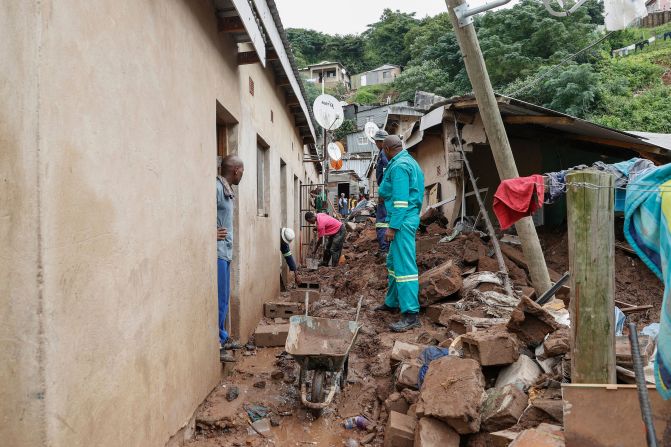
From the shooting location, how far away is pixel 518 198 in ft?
11.6

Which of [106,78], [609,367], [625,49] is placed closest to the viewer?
[106,78]

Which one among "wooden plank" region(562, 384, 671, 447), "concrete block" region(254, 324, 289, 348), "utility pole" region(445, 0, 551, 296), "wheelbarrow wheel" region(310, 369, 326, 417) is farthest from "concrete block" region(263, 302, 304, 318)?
"wooden plank" region(562, 384, 671, 447)

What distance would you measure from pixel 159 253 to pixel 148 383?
786 mm

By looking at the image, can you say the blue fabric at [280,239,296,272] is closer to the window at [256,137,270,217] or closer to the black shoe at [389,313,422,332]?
the window at [256,137,270,217]

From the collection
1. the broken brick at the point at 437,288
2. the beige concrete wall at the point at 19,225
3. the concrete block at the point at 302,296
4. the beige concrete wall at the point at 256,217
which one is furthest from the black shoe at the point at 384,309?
the beige concrete wall at the point at 19,225

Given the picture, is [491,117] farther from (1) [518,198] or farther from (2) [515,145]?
(2) [515,145]

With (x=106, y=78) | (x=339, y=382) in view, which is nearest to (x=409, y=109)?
(x=339, y=382)

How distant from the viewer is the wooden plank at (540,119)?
24.0 ft

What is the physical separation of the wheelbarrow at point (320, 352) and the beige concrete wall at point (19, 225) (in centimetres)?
225

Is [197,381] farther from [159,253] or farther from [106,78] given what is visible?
[106,78]

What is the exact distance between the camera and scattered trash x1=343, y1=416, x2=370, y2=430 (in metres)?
3.69

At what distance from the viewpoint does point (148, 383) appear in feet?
8.81

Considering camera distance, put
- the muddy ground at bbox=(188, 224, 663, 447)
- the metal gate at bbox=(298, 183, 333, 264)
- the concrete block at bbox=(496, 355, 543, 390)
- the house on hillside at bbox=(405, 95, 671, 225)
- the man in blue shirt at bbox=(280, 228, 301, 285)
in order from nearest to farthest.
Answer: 1. the concrete block at bbox=(496, 355, 543, 390)
2. the muddy ground at bbox=(188, 224, 663, 447)
3. the house on hillside at bbox=(405, 95, 671, 225)
4. the man in blue shirt at bbox=(280, 228, 301, 285)
5. the metal gate at bbox=(298, 183, 333, 264)

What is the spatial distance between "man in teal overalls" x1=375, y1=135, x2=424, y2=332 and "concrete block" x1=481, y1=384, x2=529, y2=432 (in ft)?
7.37
